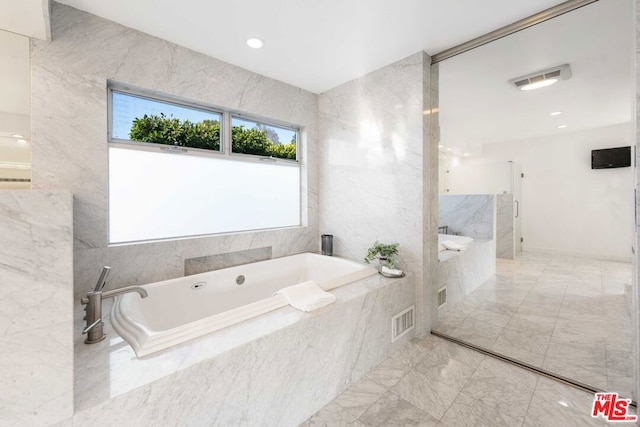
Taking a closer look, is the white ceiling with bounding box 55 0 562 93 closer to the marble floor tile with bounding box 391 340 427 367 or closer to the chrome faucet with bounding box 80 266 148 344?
the chrome faucet with bounding box 80 266 148 344

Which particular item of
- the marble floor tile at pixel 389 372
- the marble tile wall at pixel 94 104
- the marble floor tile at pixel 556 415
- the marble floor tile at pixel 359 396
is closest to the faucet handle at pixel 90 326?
the marble tile wall at pixel 94 104

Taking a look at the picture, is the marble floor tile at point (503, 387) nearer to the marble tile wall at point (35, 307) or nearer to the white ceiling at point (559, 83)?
the white ceiling at point (559, 83)

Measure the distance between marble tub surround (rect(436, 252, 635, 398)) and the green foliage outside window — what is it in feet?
8.47

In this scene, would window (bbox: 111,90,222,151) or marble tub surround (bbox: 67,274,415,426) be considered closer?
marble tub surround (bbox: 67,274,415,426)

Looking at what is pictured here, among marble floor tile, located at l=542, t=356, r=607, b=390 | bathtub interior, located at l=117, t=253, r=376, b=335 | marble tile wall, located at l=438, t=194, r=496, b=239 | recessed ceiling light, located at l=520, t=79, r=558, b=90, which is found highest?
recessed ceiling light, located at l=520, t=79, r=558, b=90

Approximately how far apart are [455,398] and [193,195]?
8.49ft

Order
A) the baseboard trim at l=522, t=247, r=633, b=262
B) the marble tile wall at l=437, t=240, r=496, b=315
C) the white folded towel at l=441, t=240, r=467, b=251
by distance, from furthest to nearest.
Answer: the white folded towel at l=441, t=240, r=467, b=251
the marble tile wall at l=437, t=240, r=496, b=315
the baseboard trim at l=522, t=247, r=633, b=262

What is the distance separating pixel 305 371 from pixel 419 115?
2155mm

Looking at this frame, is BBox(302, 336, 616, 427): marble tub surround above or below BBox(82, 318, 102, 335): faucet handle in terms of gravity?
below

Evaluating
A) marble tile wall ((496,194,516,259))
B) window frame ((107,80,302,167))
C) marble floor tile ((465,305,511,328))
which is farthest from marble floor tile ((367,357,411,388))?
marble tile wall ((496,194,516,259))

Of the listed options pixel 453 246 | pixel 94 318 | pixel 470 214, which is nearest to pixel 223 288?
pixel 94 318

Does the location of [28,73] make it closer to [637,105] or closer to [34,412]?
[34,412]

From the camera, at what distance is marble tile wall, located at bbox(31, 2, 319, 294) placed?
1.66 meters

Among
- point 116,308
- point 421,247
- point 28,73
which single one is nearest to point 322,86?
point 421,247
